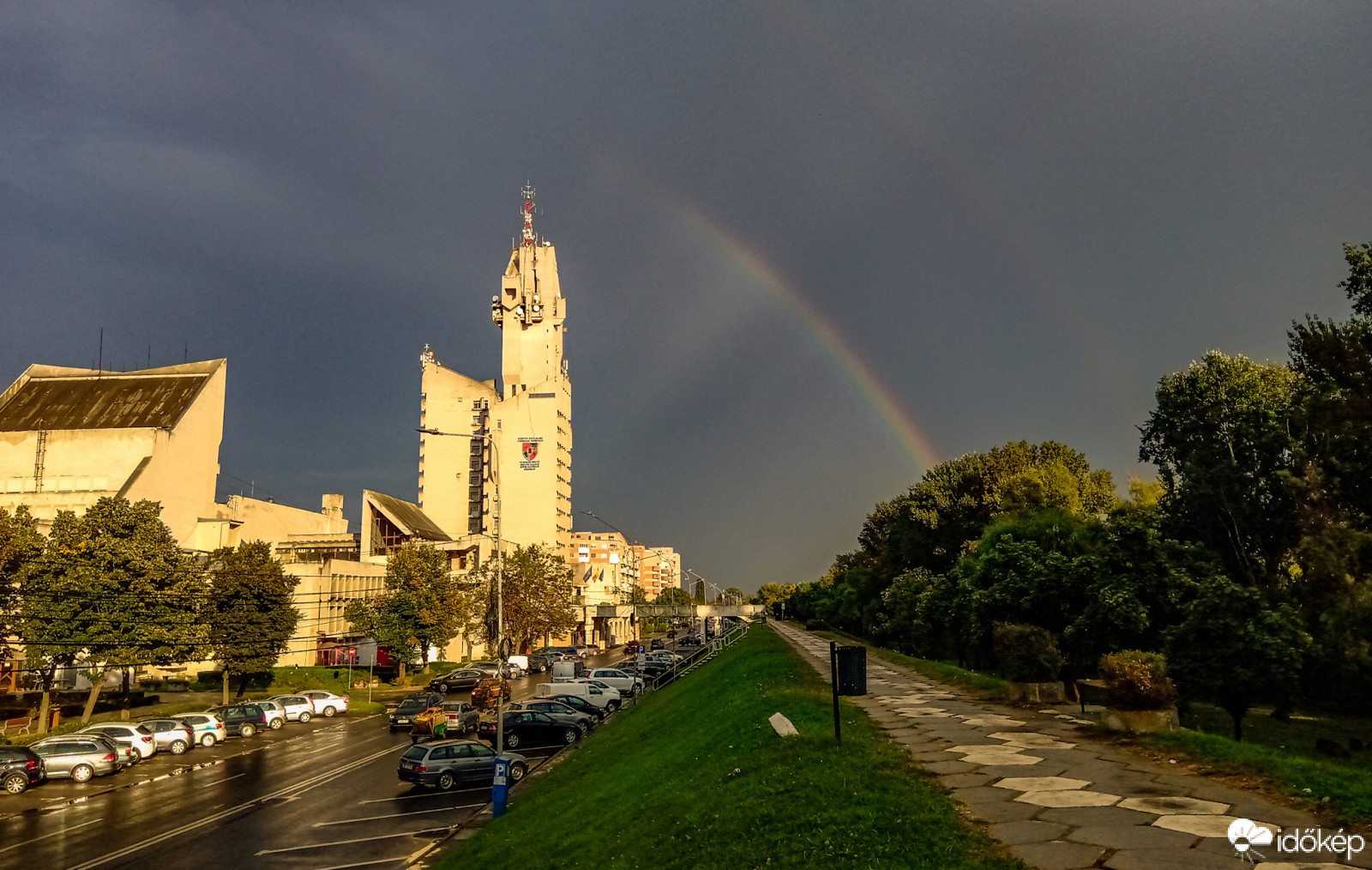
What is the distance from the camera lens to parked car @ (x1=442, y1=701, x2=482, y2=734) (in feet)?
142

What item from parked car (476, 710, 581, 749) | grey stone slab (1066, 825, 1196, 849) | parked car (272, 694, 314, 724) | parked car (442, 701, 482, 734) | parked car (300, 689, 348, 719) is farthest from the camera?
parked car (300, 689, 348, 719)

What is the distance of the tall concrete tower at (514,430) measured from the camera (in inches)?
5448

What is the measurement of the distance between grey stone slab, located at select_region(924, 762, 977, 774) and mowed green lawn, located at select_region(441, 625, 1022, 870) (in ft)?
1.26

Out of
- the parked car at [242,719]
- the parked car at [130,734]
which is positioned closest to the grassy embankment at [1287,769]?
the parked car at [130,734]

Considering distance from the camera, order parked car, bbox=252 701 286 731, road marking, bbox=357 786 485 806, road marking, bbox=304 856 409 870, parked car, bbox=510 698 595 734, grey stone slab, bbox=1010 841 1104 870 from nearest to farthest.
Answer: grey stone slab, bbox=1010 841 1104 870, road marking, bbox=304 856 409 870, road marking, bbox=357 786 485 806, parked car, bbox=510 698 595 734, parked car, bbox=252 701 286 731

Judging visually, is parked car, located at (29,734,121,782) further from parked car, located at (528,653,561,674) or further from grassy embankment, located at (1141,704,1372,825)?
parked car, located at (528,653,561,674)

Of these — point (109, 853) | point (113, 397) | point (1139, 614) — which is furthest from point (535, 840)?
point (113, 397)

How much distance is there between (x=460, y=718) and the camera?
43438 mm

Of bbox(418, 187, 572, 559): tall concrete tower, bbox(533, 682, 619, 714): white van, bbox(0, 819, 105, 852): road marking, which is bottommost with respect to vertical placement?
bbox(0, 819, 105, 852): road marking

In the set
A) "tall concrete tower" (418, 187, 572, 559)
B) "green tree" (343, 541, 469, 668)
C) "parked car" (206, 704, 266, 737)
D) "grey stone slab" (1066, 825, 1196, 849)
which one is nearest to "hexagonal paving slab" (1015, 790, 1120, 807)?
"grey stone slab" (1066, 825, 1196, 849)

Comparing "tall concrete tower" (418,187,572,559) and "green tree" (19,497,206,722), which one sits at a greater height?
"tall concrete tower" (418,187,572,559)

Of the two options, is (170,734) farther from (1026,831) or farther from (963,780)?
(1026,831)

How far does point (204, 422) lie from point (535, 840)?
82390 mm

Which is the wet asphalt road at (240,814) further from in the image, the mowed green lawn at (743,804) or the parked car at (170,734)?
the mowed green lawn at (743,804)
